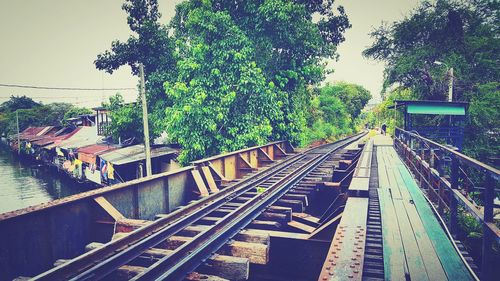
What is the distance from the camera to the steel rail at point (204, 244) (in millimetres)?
3682

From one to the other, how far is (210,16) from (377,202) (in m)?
12.7

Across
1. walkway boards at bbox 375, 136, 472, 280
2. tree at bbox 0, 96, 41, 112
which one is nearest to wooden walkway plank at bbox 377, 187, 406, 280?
walkway boards at bbox 375, 136, 472, 280

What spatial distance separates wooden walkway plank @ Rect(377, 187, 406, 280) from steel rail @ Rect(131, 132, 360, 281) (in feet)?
7.57

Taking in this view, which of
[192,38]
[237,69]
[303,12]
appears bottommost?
[237,69]

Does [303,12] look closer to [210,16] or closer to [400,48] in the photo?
[210,16]

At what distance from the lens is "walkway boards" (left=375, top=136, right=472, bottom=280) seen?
9.68 ft

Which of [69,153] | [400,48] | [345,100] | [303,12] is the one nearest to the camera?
[303,12]

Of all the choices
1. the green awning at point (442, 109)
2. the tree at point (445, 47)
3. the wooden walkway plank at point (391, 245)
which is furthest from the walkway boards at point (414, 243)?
the tree at point (445, 47)

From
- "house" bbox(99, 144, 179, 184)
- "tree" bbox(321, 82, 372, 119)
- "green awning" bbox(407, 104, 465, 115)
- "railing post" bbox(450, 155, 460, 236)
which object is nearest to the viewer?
"railing post" bbox(450, 155, 460, 236)

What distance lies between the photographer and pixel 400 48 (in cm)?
2197

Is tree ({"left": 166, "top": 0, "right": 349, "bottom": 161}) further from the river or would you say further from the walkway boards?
the river

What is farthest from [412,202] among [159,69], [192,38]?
[159,69]

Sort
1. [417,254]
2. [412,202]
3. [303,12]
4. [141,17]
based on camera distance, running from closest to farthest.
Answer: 1. [417,254]
2. [412,202]
3. [303,12]
4. [141,17]

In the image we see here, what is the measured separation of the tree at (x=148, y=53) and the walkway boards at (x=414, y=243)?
15.3m
